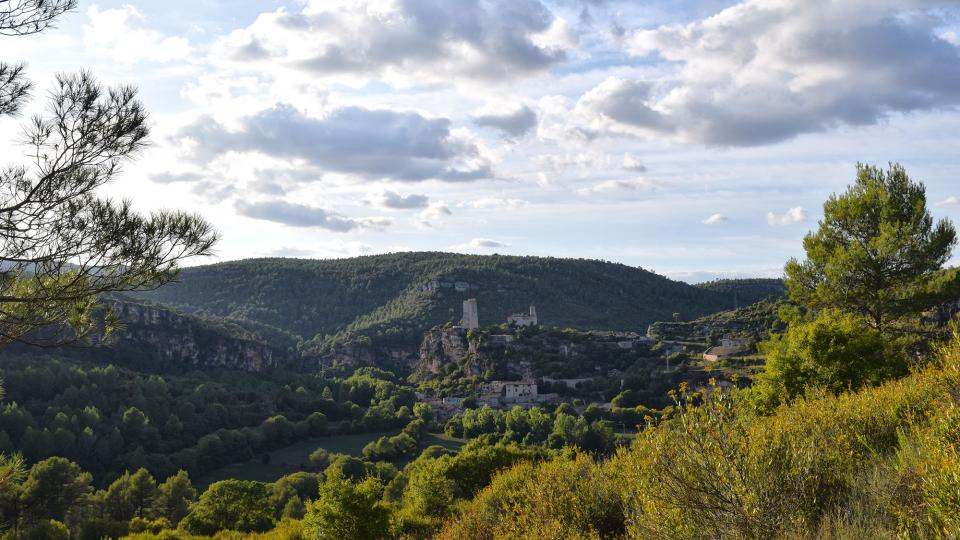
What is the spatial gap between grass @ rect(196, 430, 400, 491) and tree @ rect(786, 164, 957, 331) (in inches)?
1588

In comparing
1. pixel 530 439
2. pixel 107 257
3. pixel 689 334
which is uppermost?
pixel 107 257

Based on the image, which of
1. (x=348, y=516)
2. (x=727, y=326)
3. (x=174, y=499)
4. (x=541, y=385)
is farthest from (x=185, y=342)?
(x=348, y=516)

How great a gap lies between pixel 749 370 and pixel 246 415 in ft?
149

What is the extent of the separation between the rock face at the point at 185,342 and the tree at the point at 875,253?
2882 inches

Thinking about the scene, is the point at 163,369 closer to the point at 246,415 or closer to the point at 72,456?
the point at 246,415

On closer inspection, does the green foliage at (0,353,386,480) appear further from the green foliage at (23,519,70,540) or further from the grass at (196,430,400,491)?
the green foliage at (23,519,70,540)

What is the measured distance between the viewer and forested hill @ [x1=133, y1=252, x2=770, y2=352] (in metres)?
118

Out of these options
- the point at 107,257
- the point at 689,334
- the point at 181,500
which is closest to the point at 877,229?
the point at 107,257

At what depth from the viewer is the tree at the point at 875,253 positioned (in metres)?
16.8

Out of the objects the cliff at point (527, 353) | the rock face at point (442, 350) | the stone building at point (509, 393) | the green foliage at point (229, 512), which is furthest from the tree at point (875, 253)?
the rock face at point (442, 350)

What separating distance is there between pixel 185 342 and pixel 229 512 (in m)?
58.1

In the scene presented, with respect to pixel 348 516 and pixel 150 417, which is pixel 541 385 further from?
pixel 348 516

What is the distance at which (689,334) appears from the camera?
281ft

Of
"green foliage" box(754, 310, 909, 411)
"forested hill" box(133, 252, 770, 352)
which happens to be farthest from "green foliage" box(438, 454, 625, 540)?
"forested hill" box(133, 252, 770, 352)
